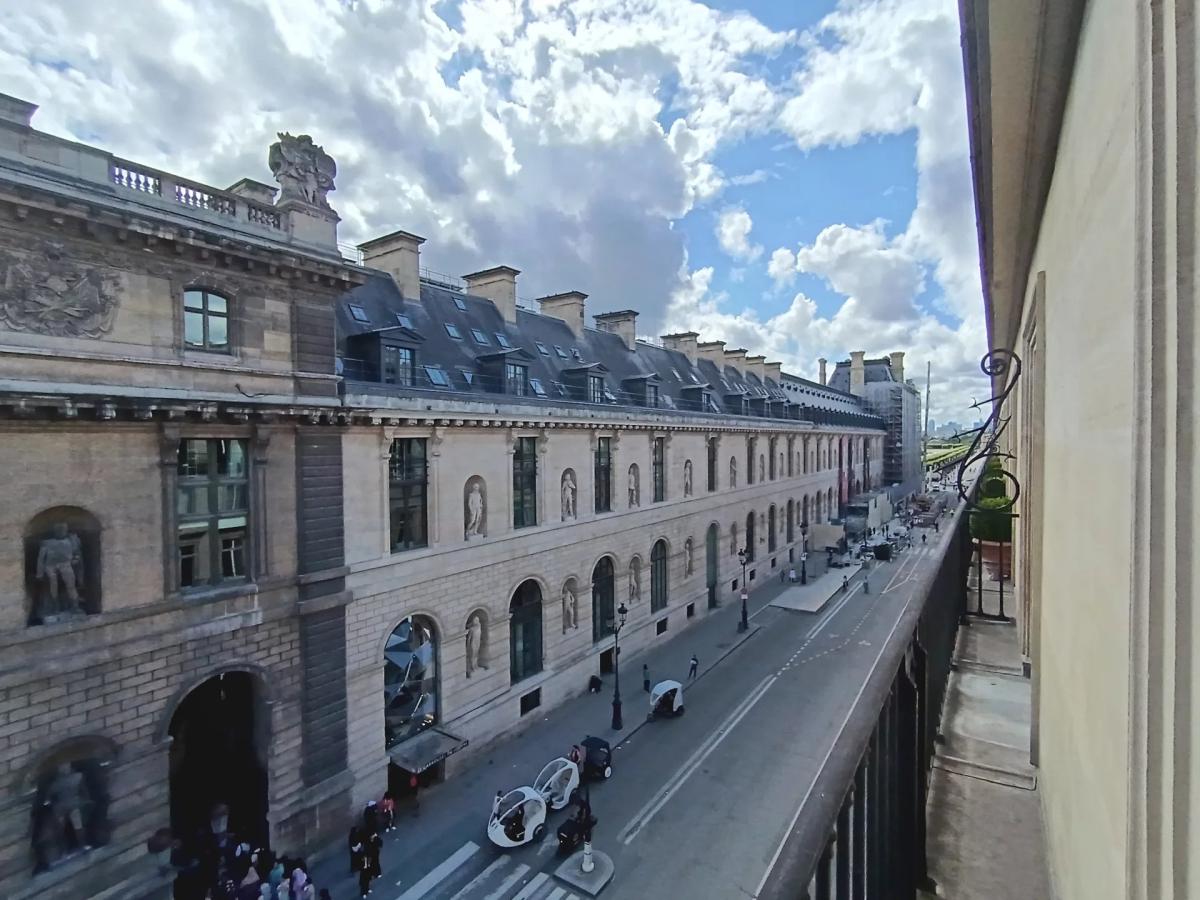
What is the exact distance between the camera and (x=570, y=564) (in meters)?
22.9

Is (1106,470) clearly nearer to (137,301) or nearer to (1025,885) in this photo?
(1025,885)

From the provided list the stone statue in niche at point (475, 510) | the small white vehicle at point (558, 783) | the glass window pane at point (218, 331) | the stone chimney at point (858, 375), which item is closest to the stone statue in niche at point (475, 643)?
the stone statue in niche at point (475, 510)

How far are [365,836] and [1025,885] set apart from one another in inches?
548

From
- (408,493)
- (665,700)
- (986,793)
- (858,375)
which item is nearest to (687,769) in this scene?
(665,700)

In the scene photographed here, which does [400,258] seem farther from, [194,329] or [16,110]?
[16,110]

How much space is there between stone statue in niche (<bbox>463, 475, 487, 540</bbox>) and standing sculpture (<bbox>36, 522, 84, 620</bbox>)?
30.3ft

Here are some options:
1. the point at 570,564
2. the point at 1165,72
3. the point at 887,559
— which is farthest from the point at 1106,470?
the point at 887,559

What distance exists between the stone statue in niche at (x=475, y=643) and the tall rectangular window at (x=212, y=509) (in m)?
7.16

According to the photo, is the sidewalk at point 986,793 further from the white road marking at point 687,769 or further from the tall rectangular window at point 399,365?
the tall rectangular window at point 399,365

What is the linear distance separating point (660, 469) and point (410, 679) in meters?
15.5

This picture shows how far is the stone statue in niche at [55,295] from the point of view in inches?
415

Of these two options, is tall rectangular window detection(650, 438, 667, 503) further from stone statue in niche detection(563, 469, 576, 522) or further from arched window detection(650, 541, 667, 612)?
stone statue in niche detection(563, 469, 576, 522)

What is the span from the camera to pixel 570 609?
2308 centimetres

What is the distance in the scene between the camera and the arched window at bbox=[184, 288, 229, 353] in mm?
12922
